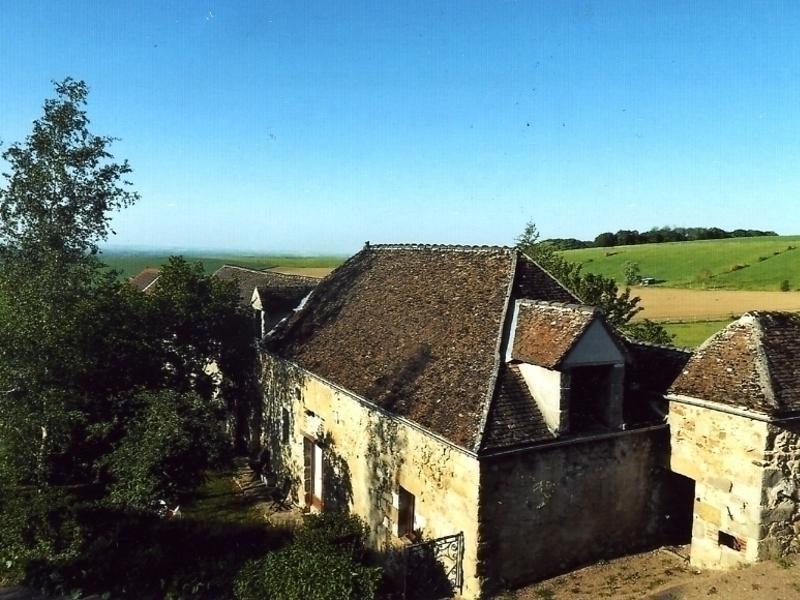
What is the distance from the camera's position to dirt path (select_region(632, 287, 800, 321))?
48250mm

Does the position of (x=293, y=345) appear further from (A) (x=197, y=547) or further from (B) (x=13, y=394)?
(B) (x=13, y=394)

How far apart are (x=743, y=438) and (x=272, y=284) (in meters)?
23.6

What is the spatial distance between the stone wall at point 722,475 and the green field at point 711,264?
52.0m

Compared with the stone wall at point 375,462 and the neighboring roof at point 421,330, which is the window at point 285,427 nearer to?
the stone wall at point 375,462

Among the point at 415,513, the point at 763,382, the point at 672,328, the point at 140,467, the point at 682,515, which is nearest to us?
the point at 763,382

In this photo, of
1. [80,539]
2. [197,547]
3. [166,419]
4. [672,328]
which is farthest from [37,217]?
[672,328]

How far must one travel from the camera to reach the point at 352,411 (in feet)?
52.9

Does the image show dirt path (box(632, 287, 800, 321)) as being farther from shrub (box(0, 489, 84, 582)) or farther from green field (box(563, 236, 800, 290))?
shrub (box(0, 489, 84, 582))

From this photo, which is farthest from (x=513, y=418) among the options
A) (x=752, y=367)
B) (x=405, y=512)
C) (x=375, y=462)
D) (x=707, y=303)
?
(x=707, y=303)

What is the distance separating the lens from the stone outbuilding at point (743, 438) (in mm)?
11633

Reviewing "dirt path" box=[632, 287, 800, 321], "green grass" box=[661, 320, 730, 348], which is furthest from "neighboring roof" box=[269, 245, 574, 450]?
"dirt path" box=[632, 287, 800, 321]

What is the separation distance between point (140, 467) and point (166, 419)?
54.6 inches

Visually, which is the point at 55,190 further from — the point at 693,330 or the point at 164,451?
the point at 693,330

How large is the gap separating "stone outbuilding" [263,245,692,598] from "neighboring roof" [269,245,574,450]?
5 centimetres
